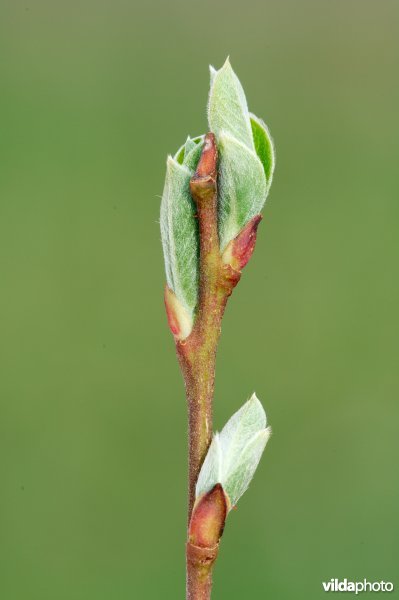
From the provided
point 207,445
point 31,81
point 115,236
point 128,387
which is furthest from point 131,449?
point 207,445

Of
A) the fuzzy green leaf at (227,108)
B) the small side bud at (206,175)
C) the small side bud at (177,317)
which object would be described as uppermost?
the fuzzy green leaf at (227,108)

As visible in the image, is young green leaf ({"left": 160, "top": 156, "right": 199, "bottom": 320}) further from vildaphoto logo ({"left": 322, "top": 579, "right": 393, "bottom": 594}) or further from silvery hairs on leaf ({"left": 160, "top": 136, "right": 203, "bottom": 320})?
vildaphoto logo ({"left": 322, "top": 579, "right": 393, "bottom": 594})

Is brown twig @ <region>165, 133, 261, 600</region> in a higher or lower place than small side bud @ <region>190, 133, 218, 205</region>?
lower

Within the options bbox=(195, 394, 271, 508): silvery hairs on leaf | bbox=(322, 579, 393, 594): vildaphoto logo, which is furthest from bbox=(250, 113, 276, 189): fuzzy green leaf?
bbox=(322, 579, 393, 594): vildaphoto logo

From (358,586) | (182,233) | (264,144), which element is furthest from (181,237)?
(358,586)

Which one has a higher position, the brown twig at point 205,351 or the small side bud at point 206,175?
the small side bud at point 206,175

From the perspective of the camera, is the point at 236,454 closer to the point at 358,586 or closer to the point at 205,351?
the point at 205,351

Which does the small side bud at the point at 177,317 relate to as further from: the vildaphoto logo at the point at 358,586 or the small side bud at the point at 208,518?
the vildaphoto logo at the point at 358,586

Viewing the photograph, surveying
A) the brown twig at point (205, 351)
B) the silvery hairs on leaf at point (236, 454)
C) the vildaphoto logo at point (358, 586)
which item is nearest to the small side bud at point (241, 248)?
the brown twig at point (205, 351)
